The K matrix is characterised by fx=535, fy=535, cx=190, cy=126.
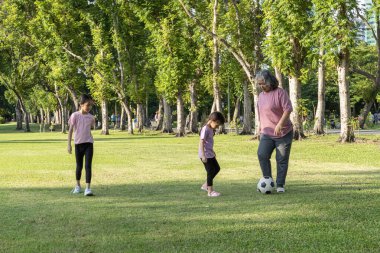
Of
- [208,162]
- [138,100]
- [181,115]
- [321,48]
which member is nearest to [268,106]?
[208,162]

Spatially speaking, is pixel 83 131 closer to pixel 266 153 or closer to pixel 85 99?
pixel 85 99

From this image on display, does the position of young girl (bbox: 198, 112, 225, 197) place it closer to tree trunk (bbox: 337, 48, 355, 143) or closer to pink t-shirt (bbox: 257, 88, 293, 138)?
pink t-shirt (bbox: 257, 88, 293, 138)

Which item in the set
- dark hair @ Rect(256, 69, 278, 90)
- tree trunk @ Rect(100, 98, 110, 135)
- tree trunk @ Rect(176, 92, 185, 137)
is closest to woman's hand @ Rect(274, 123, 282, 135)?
dark hair @ Rect(256, 69, 278, 90)

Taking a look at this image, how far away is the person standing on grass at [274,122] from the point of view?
30.6 feet

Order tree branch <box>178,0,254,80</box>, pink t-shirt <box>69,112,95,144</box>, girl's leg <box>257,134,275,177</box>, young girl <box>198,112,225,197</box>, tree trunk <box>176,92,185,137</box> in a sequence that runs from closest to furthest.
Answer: young girl <box>198,112,225,197</box>
girl's leg <box>257,134,275,177</box>
pink t-shirt <box>69,112,95,144</box>
tree branch <box>178,0,254,80</box>
tree trunk <box>176,92,185,137</box>

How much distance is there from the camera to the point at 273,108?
30.8ft

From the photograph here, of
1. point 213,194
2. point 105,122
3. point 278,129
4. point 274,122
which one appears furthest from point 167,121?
point 278,129

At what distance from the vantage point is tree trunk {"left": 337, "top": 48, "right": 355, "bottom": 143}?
23.2 meters

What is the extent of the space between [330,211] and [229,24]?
26030 mm

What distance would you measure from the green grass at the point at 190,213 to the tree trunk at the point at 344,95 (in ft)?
32.2

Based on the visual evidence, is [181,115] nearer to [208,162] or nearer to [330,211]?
[208,162]

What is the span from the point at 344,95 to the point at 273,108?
1508 centimetres

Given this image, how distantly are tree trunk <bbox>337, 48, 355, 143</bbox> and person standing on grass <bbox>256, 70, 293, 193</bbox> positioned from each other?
14440mm

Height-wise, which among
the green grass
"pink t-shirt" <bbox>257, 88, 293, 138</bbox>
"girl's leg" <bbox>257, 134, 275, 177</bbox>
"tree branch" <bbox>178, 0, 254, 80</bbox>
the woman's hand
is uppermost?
"tree branch" <bbox>178, 0, 254, 80</bbox>
